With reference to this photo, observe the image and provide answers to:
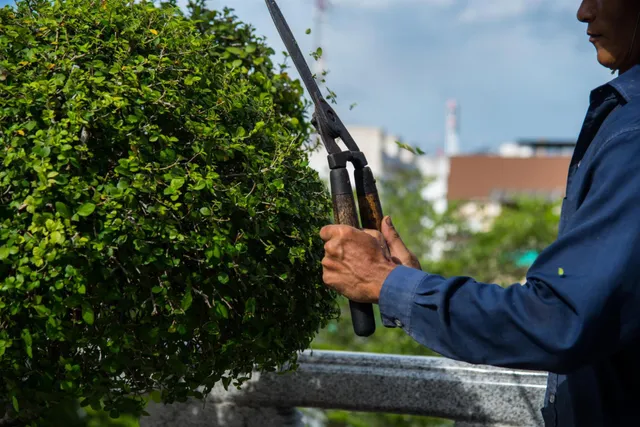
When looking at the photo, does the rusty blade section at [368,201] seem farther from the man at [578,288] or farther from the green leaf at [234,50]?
the green leaf at [234,50]

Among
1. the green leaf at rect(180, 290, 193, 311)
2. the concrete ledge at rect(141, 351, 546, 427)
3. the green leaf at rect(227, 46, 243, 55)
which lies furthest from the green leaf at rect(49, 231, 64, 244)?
the concrete ledge at rect(141, 351, 546, 427)

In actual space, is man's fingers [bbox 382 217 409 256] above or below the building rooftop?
above

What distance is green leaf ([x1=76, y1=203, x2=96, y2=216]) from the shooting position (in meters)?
1.93

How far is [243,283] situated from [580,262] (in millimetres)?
944

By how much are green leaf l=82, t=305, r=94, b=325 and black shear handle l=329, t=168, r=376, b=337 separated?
65 centimetres

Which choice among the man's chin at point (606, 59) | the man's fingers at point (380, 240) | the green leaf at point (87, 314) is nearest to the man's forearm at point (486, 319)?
the man's fingers at point (380, 240)

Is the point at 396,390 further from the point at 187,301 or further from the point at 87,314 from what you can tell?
the point at 87,314

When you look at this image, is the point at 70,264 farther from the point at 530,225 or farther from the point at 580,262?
the point at 530,225

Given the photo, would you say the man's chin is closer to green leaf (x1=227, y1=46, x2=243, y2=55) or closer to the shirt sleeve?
the shirt sleeve

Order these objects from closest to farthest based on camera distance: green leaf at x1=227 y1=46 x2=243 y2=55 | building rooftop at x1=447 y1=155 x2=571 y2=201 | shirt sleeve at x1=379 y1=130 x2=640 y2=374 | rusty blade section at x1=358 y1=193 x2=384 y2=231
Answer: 1. shirt sleeve at x1=379 y1=130 x2=640 y2=374
2. rusty blade section at x1=358 y1=193 x2=384 y2=231
3. green leaf at x1=227 y1=46 x2=243 y2=55
4. building rooftop at x1=447 y1=155 x2=571 y2=201

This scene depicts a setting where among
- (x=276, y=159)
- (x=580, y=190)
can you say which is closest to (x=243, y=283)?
(x=276, y=159)

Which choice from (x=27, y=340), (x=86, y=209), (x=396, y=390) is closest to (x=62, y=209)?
(x=86, y=209)

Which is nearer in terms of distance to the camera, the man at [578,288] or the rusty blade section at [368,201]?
the man at [578,288]

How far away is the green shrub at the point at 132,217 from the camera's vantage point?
Result: 1.96 meters
